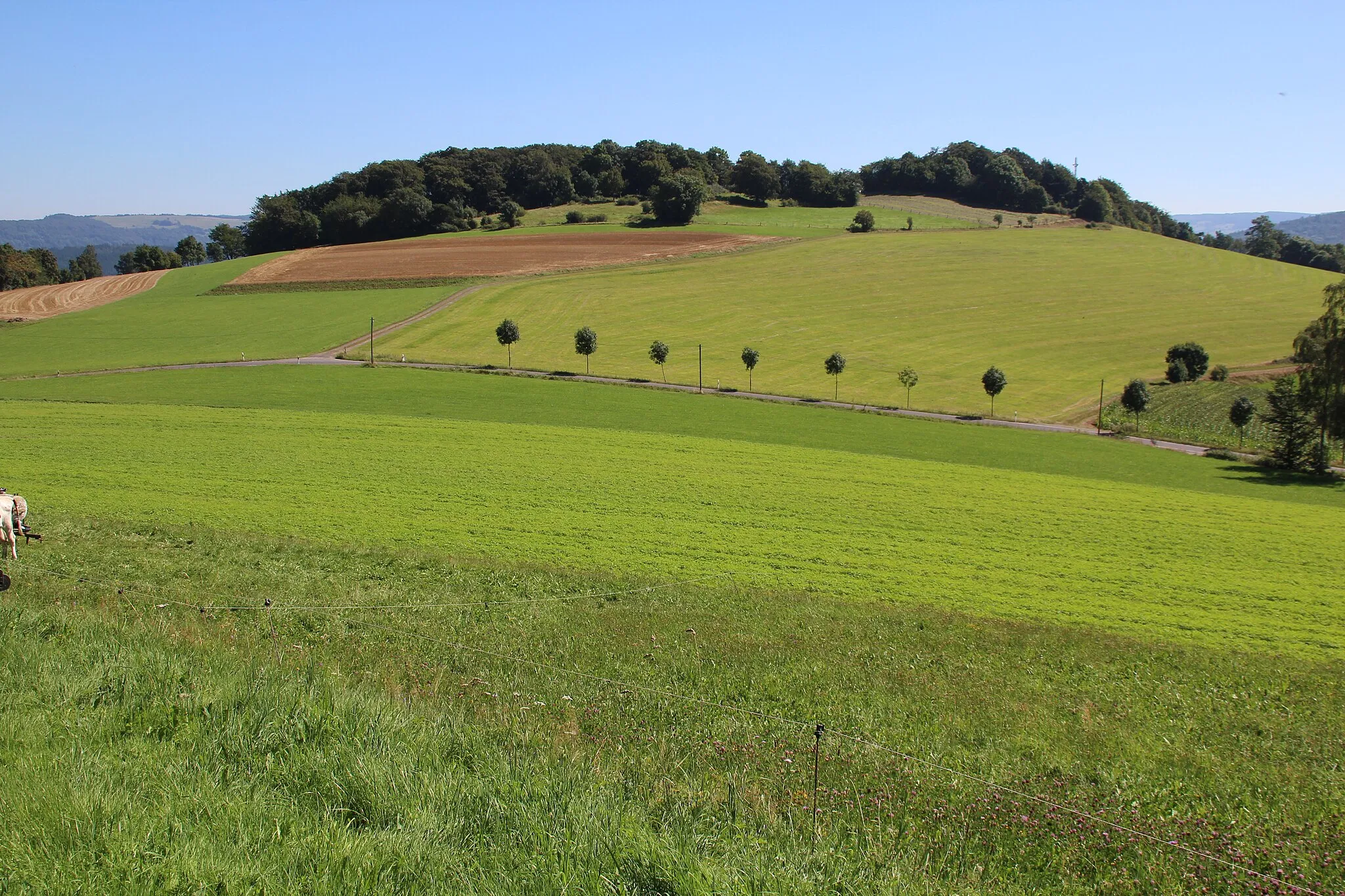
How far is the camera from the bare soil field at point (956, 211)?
160 m

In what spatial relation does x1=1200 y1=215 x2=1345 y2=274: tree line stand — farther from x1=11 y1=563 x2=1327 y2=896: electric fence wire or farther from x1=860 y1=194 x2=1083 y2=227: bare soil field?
x1=11 y1=563 x2=1327 y2=896: electric fence wire

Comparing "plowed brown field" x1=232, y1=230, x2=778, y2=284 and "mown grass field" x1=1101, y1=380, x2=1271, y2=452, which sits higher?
"plowed brown field" x1=232, y1=230, x2=778, y2=284

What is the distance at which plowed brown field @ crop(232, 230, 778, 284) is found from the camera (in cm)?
10419

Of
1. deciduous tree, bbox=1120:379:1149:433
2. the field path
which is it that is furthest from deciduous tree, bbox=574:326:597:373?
deciduous tree, bbox=1120:379:1149:433


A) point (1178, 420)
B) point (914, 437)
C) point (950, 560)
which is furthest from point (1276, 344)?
point (950, 560)

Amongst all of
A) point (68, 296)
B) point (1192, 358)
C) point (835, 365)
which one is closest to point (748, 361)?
point (835, 365)

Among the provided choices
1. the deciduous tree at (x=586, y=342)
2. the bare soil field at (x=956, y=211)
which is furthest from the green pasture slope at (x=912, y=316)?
the bare soil field at (x=956, y=211)

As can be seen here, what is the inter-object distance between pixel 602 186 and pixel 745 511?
140331 millimetres

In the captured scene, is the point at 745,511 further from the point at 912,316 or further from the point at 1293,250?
the point at 1293,250

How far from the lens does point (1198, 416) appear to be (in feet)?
212

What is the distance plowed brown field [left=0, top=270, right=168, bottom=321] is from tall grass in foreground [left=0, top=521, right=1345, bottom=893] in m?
90.8

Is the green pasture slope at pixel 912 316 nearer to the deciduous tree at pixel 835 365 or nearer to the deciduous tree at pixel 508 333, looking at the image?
the deciduous tree at pixel 835 365

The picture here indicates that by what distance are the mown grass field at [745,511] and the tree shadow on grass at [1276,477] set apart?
1287 mm

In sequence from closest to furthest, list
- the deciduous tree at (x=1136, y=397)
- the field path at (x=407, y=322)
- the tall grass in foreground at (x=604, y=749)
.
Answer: the tall grass in foreground at (x=604, y=749), the deciduous tree at (x=1136, y=397), the field path at (x=407, y=322)
